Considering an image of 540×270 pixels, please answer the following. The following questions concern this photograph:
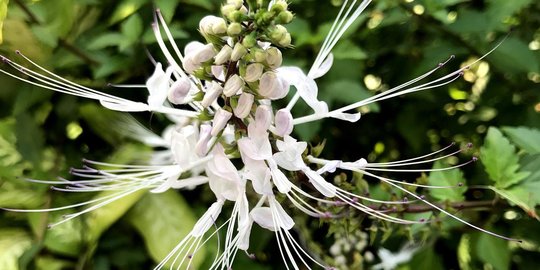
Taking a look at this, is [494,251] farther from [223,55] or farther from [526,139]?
[223,55]

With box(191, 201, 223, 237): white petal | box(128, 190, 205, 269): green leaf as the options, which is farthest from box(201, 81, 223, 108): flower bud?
box(128, 190, 205, 269): green leaf

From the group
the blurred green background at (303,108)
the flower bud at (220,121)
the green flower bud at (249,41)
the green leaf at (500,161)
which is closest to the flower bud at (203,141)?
the flower bud at (220,121)

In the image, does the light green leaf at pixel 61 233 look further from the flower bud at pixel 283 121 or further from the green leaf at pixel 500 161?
the green leaf at pixel 500 161

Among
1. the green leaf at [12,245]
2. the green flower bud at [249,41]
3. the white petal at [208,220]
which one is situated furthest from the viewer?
the green leaf at [12,245]

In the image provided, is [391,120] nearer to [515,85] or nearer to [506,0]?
[515,85]

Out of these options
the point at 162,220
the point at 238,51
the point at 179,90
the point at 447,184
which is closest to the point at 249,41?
the point at 238,51

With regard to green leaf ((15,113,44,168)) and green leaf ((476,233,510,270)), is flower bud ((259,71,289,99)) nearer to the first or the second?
green leaf ((476,233,510,270))

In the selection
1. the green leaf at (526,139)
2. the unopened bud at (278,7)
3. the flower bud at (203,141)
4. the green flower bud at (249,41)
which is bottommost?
the green leaf at (526,139)
